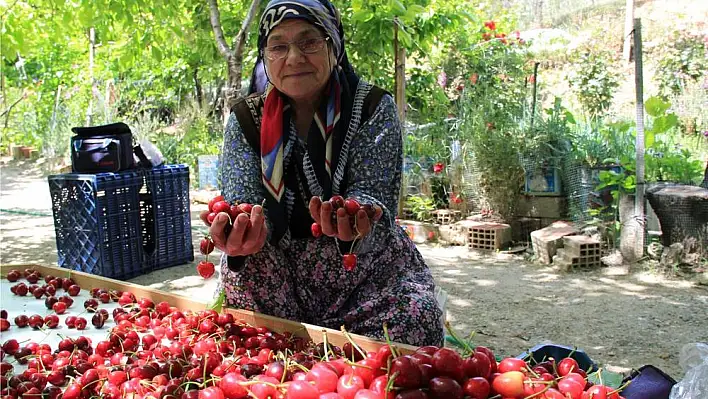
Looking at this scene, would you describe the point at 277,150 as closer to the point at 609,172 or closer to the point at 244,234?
the point at 244,234

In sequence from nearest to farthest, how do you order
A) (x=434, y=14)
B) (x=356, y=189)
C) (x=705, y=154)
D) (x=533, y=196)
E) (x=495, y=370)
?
1. (x=495, y=370)
2. (x=356, y=189)
3. (x=434, y=14)
4. (x=533, y=196)
5. (x=705, y=154)

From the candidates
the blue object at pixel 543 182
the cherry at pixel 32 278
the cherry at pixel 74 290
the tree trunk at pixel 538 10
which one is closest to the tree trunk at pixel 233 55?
the cherry at pixel 32 278

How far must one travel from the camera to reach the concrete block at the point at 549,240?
4750 millimetres

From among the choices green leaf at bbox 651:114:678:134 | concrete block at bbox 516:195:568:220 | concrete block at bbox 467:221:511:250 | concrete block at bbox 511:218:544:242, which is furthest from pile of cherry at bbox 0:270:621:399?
green leaf at bbox 651:114:678:134

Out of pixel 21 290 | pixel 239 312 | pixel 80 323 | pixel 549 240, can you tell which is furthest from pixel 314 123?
pixel 549 240

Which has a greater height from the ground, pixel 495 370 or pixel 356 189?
pixel 356 189

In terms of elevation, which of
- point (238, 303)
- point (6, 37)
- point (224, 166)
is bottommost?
point (238, 303)

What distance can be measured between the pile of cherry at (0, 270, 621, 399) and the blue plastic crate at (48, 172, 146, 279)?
191cm

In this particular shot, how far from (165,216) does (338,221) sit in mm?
3410

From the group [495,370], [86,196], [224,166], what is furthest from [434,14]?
[495,370]

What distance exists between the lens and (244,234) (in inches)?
68.2

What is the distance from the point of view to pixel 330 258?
2043mm

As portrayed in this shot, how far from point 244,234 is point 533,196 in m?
4.20

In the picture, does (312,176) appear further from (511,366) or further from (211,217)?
(511,366)
